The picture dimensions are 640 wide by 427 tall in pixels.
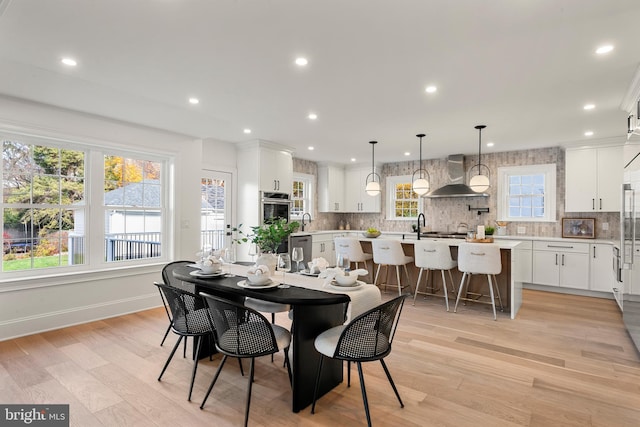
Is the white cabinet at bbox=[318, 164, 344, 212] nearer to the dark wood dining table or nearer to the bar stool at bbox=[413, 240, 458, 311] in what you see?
the bar stool at bbox=[413, 240, 458, 311]

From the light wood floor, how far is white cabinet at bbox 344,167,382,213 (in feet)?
14.4

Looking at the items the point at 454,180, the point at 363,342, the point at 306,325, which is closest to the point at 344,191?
the point at 454,180

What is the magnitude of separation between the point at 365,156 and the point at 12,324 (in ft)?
19.7

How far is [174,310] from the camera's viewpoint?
256 cm

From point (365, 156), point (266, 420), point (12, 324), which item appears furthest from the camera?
point (365, 156)

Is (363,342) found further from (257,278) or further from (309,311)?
(257,278)

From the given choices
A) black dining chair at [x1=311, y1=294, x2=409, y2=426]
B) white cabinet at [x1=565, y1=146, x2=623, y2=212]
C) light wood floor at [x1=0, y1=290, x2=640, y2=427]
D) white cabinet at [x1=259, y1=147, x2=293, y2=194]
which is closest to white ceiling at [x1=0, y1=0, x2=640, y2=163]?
white cabinet at [x1=565, y1=146, x2=623, y2=212]

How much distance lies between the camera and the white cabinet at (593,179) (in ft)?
17.6

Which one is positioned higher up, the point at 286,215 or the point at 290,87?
the point at 290,87

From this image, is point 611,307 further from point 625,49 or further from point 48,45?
point 48,45

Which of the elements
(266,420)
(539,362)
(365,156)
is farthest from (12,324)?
(365,156)

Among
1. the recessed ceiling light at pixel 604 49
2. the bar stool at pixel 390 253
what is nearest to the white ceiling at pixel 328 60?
the recessed ceiling light at pixel 604 49

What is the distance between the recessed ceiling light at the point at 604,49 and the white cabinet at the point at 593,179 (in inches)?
147

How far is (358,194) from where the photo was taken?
8.20m
